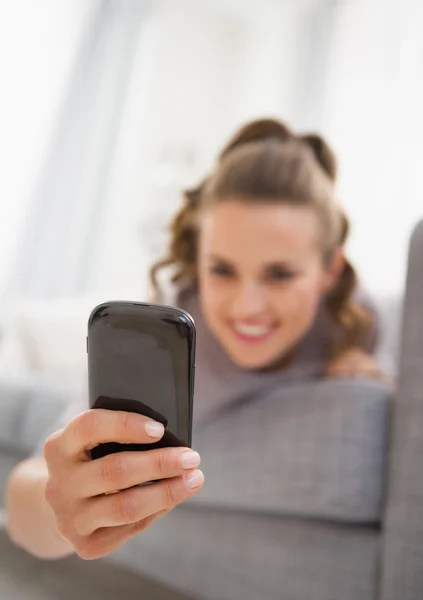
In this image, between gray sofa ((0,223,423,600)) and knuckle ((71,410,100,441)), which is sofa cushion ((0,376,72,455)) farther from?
knuckle ((71,410,100,441))

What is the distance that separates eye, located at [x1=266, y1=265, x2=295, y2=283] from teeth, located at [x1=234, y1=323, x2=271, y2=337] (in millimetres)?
63

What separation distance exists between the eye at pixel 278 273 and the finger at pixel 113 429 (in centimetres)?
33

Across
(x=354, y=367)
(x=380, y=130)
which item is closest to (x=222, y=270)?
(x=354, y=367)

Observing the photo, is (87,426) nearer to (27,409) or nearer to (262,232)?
(262,232)

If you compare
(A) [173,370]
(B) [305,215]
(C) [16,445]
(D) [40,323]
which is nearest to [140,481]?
(A) [173,370]

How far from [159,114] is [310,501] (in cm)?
191

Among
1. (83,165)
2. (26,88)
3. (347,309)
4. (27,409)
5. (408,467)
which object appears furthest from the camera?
(83,165)

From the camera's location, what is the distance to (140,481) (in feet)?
1.11

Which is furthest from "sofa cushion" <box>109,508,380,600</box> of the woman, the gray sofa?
the woman

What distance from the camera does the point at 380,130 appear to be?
1772mm

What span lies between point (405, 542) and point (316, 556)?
0.10 m

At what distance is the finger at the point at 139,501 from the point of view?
339 millimetres

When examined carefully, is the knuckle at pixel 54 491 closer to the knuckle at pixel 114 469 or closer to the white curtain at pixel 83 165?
the knuckle at pixel 114 469

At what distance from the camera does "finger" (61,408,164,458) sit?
33 centimetres
